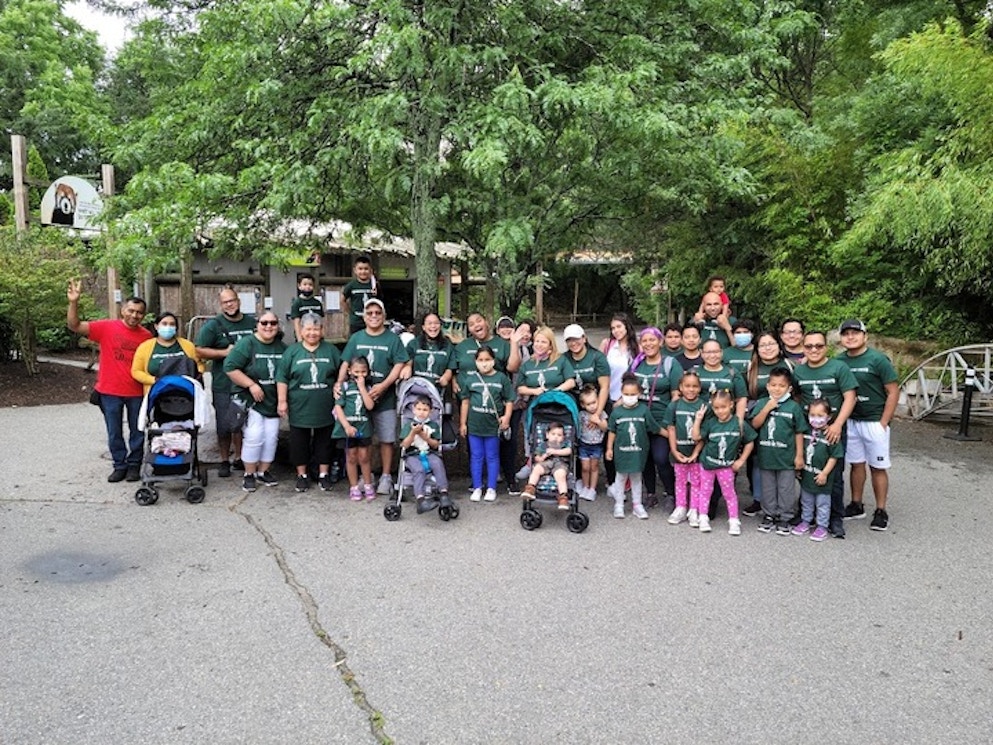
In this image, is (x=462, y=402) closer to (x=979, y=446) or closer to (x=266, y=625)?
(x=266, y=625)

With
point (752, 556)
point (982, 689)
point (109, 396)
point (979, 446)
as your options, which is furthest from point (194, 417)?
point (979, 446)

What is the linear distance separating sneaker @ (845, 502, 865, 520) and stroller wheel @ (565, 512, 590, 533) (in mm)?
2425

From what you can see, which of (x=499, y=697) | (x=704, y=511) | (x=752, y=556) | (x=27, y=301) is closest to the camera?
(x=499, y=697)

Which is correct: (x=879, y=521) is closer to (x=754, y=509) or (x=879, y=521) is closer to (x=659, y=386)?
(x=754, y=509)

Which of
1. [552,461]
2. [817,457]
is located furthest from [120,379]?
[817,457]

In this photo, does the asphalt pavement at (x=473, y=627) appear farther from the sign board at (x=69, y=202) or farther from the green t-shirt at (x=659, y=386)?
the sign board at (x=69, y=202)

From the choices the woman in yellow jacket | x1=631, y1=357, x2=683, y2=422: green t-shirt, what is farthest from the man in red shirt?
x1=631, y1=357, x2=683, y2=422: green t-shirt

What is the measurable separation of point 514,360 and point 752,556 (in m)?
2.87

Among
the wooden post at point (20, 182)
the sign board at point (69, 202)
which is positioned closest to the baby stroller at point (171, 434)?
the sign board at point (69, 202)

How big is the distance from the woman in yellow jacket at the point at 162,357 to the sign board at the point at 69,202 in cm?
674

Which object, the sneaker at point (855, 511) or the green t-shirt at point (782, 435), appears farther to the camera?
the sneaker at point (855, 511)

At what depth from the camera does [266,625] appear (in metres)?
4.14

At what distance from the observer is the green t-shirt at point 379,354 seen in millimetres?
6797

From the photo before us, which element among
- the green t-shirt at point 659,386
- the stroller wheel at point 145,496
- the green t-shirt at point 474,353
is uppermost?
the green t-shirt at point 474,353
